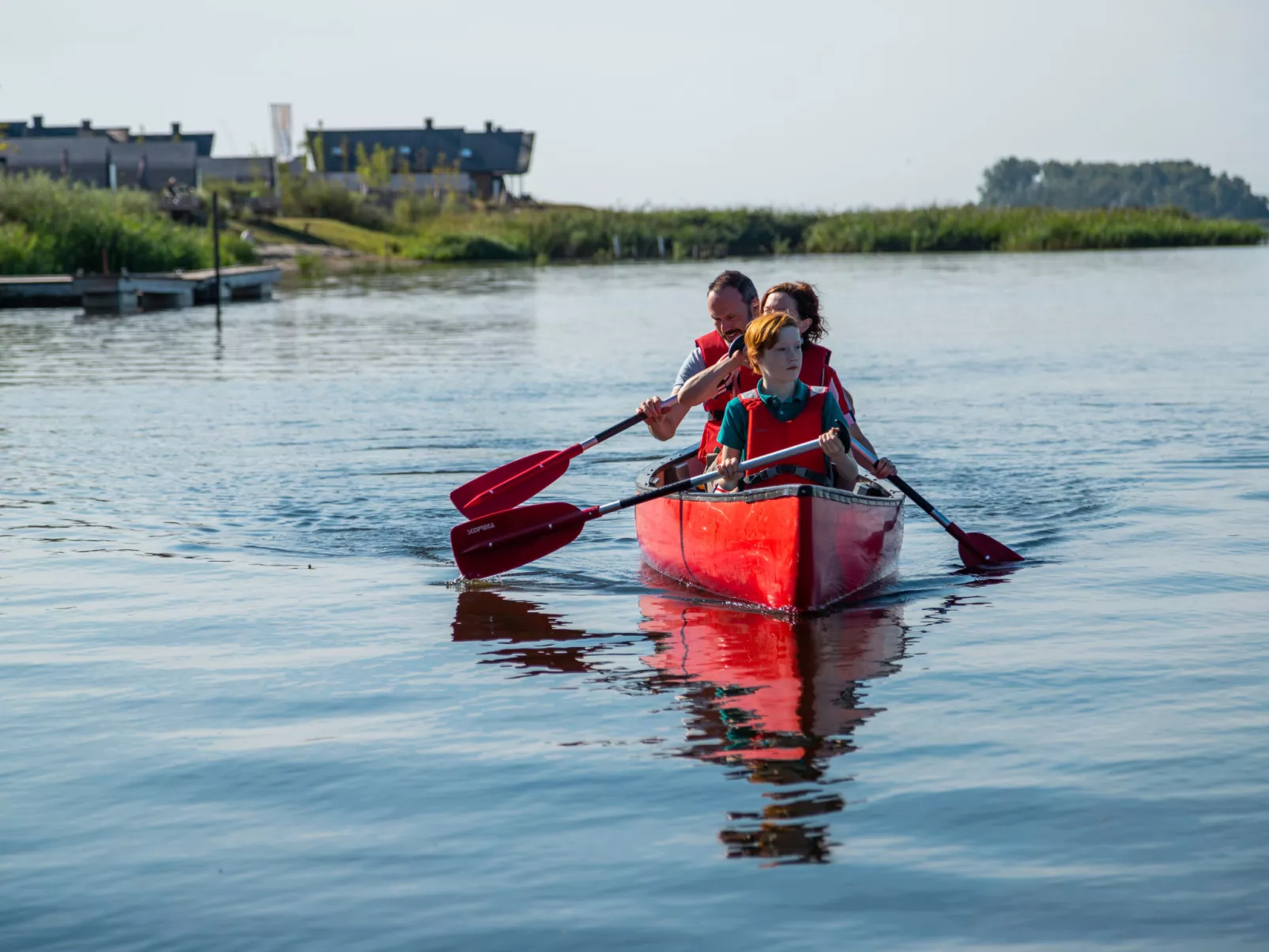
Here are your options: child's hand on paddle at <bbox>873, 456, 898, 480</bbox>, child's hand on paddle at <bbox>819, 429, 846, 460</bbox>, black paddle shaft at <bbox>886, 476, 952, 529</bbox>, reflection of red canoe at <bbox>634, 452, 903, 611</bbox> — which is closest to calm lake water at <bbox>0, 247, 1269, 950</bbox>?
reflection of red canoe at <bbox>634, 452, 903, 611</bbox>

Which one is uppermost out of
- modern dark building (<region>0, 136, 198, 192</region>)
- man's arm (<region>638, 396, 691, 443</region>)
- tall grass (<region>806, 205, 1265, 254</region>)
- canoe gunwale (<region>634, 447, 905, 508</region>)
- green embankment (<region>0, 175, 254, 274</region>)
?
modern dark building (<region>0, 136, 198, 192</region>)

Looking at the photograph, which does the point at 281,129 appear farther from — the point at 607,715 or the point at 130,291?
the point at 607,715

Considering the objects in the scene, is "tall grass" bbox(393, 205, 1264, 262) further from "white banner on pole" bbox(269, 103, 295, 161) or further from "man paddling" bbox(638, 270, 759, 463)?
"man paddling" bbox(638, 270, 759, 463)

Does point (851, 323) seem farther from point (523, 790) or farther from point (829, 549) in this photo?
point (523, 790)

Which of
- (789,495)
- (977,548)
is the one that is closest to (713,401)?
(977,548)

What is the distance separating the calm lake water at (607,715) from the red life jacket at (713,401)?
88cm

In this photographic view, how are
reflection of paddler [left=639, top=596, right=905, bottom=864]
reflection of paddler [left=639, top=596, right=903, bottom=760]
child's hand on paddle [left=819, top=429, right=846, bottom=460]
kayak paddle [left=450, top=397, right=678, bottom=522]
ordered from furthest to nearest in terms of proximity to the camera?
kayak paddle [left=450, top=397, right=678, bottom=522] < child's hand on paddle [left=819, top=429, right=846, bottom=460] < reflection of paddler [left=639, top=596, right=903, bottom=760] < reflection of paddler [left=639, top=596, right=905, bottom=864]

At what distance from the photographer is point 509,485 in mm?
8664

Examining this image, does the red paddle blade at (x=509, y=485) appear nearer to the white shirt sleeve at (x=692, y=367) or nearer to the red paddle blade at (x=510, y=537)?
the red paddle blade at (x=510, y=537)

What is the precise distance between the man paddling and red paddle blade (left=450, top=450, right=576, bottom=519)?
34.9 inches

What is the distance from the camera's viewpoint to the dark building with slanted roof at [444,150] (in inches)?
3204

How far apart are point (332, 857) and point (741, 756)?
4.61 ft

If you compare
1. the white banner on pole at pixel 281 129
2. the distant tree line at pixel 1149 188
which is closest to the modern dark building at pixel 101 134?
the white banner on pole at pixel 281 129

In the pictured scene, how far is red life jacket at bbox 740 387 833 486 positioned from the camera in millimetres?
6809
